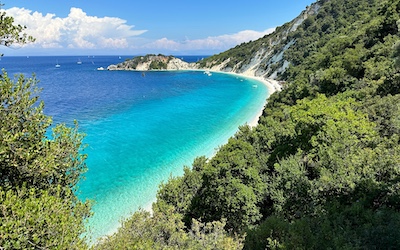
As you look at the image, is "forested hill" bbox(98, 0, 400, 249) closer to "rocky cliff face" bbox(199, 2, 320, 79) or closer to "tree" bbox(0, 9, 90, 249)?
"tree" bbox(0, 9, 90, 249)

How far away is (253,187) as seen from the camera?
19.6 m

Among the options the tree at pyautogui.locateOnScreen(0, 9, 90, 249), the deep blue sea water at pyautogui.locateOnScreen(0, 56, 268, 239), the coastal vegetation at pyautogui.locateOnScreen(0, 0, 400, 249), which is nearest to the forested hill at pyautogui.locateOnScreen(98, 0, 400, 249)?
the coastal vegetation at pyautogui.locateOnScreen(0, 0, 400, 249)

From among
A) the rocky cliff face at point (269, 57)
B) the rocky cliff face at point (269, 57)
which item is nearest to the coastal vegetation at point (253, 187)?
the rocky cliff face at point (269, 57)

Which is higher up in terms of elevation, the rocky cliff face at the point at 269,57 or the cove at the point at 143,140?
the rocky cliff face at the point at 269,57

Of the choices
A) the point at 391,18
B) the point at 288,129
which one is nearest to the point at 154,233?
the point at 288,129

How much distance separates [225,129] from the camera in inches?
1975

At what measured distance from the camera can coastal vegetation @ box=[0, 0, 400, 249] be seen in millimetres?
7539

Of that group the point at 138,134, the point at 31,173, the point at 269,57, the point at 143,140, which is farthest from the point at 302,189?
the point at 269,57

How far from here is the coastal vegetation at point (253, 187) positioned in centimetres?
754

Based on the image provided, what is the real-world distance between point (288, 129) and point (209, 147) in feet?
56.1

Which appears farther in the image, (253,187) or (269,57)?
(269,57)

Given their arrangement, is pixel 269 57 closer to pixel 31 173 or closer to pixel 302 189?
pixel 302 189

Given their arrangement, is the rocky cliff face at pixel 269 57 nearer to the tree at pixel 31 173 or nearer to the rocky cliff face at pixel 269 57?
the rocky cliff face at pixel 269 57

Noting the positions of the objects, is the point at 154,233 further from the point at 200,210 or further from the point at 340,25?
the point at 340,25
